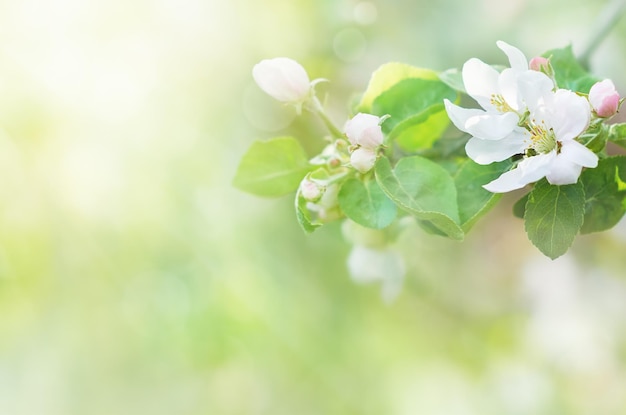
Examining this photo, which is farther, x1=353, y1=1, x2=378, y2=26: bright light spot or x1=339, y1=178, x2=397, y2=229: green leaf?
x1=353, y1=1, x2=378, y2=26: bright light spot

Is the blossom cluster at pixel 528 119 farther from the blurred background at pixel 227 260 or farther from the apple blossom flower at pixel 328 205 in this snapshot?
the blurred background at pixel 227 260

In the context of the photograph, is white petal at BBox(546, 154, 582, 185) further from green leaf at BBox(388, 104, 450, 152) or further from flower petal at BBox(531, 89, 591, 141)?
green leaf at BBox(388, 104, 450, 152)

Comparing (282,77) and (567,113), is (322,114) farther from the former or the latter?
(567,113)

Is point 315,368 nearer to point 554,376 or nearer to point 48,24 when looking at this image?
point 554,376

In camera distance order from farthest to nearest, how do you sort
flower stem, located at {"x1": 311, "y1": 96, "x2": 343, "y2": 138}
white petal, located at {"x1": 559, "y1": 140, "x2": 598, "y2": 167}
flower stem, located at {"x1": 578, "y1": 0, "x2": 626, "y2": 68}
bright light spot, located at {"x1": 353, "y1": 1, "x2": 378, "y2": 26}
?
1. bright light spot, located at {"x1": 353, "y1": 1, "x2": 378, "y2": 26}
2. flower stem, located at {"x1": 578, "y1": 0, "x2": 626, "y2": 68}
3. flower stem, located at {"x1": 311, "y1": 96, "x2": 343, "y2": 138}
4. white petal, located at {"x1": 559, "y1": 140, "x2": 598, "y2": 167}

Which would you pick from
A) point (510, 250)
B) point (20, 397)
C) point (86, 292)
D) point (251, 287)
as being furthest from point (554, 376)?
point (20, 397)

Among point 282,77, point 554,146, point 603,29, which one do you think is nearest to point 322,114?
point 282,77

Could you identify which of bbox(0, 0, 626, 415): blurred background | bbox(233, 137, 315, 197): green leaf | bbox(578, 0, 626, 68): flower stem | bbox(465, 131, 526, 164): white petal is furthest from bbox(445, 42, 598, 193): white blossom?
bbox(0, 0, 626, 415): blurred background
